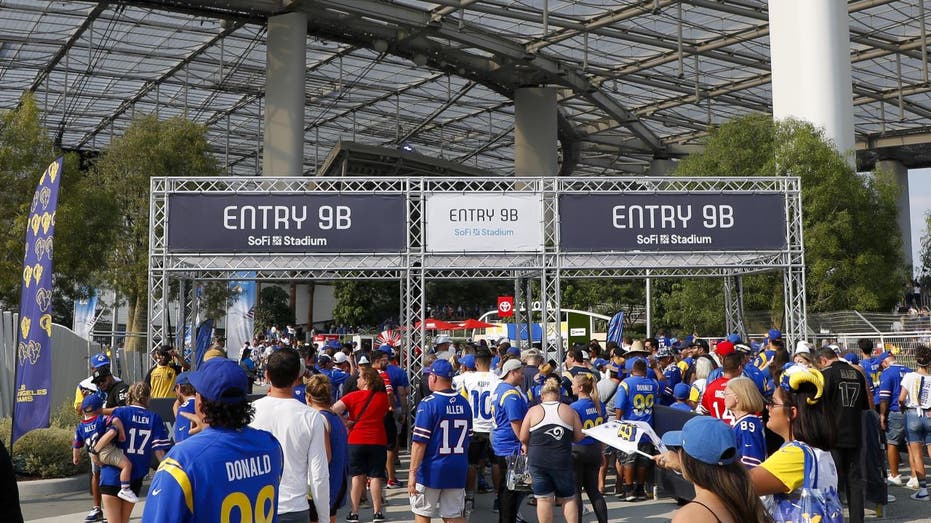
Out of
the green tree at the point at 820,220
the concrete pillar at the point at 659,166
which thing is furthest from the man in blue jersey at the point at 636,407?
the concrete pillar at the point at 659,166

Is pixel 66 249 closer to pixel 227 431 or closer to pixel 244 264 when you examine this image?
pixel 244 264

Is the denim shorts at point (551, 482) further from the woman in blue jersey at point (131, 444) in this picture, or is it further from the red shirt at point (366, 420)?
the woman in blue jersey at point (131, 444)

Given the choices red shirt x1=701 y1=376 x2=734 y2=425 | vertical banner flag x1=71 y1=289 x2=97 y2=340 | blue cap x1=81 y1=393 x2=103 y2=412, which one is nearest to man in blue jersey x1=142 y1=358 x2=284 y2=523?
blue cap x1=81 y1=393 x2=103 y2=412

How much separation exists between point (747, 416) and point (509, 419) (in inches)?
125

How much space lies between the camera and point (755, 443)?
264 inches

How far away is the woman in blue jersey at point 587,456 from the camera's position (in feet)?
31.5

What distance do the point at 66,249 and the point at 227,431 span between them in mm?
25822

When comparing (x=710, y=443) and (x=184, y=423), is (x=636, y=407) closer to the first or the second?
(x=184, y=423)

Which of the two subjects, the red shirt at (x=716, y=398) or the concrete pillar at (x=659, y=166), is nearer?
the red shirt at (x=716, y=398)

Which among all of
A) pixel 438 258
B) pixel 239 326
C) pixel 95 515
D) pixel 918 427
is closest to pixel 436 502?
pixel 95 515

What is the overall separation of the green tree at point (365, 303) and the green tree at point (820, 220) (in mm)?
27095

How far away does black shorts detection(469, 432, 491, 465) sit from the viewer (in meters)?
11.4

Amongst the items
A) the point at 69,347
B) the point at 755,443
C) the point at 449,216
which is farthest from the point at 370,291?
the point at 755,443

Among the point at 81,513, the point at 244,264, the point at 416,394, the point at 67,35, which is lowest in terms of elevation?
the point at 81,513
